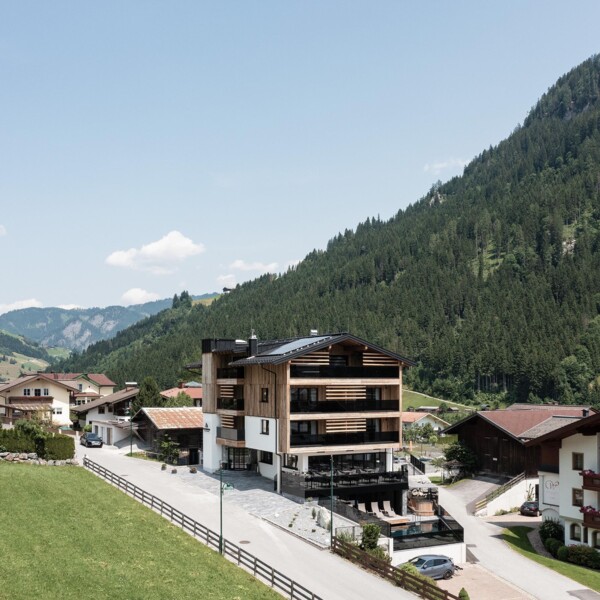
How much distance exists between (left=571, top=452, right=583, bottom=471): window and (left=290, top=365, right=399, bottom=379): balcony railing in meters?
16.6

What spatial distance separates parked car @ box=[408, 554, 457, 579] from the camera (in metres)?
42.2

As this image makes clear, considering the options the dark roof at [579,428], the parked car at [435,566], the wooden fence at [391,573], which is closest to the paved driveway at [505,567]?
the parked car at [435,566]

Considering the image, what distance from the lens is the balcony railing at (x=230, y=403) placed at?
63.6m

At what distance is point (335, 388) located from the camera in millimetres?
58000

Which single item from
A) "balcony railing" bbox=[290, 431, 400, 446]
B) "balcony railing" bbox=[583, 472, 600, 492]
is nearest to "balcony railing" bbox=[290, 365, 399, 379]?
"balcony railing" bbox=[290, 431, 400, 446]

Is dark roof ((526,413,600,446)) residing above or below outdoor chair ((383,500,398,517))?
above

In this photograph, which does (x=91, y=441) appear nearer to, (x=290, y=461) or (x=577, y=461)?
(x=290, y=461)

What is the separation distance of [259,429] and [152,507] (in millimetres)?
13420

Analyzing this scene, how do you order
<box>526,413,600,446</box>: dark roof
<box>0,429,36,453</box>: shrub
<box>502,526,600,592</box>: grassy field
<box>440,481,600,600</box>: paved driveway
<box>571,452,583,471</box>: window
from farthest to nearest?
1. <box>0,429,36,453</box>: shrub
2. <box>571,452,583,471</box>: window
3. <box>526,413,600,446</box>: dark roof
4. <box>502,526,600,592</box>: grassy field
5. <box>440,481,600,600</box>: paved driveway

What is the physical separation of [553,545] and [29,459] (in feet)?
140

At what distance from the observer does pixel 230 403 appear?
6475cm

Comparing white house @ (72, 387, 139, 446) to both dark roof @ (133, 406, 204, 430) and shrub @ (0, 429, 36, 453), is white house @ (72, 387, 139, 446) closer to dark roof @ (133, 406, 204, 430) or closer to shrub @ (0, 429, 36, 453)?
dark roof @ (133, 406, 204, 430)

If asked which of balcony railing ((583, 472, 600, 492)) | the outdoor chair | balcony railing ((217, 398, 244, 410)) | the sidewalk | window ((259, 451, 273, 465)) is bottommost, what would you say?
the outdoor chair

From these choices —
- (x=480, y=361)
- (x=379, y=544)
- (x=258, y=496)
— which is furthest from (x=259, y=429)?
(x=480, y=361)
